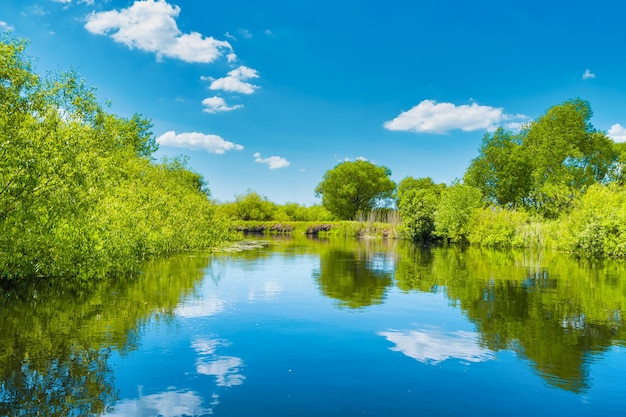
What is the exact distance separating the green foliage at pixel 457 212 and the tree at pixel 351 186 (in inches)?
2098

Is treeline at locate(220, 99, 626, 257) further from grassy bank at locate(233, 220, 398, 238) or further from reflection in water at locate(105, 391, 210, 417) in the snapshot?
reflection in water at locate(105, 391, 210, 417)

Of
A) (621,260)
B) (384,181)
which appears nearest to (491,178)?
(621,260)

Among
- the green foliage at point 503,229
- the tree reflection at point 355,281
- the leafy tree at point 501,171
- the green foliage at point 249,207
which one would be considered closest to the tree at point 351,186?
the green foliage at point 249,207

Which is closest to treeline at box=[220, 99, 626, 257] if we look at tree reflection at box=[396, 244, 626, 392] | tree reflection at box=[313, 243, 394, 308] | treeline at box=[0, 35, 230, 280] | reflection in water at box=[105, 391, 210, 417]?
tree reflection at box=[396, 244, 626, 392]

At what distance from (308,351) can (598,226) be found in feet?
113

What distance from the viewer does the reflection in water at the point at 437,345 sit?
9523 millimetres

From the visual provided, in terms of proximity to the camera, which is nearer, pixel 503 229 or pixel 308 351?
pixel 308 351

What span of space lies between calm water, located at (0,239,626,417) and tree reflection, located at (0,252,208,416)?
32 mm

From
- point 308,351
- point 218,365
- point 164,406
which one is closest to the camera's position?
point 164,406

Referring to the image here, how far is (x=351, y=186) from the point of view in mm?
112500

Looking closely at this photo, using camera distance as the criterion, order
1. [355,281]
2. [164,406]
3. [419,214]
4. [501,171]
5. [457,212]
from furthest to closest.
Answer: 1. [501,171]
2. [419,214]
3. [457,212]
4. [355,281]
5. [164,406]

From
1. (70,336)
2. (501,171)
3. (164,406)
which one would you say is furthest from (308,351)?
(501,171)

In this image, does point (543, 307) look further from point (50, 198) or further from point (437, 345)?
point (50, 198)

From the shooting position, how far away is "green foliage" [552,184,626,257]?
34.6m
